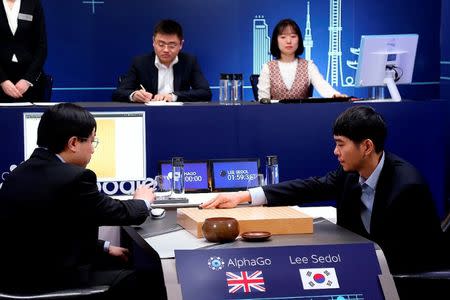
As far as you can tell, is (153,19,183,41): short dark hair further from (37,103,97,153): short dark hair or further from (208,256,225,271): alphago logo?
(208,256,225,271): alphago logo

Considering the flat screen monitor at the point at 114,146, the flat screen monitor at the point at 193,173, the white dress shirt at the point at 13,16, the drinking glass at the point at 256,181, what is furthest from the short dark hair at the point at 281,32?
the drinking glass at the point at 256,181

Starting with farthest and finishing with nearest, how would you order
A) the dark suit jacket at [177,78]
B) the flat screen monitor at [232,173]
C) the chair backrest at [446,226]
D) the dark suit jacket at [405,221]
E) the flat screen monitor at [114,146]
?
the dark suit jacket at [177,78] < the flat screen monitor at [114,146] < the flat screen monitor at [232,173] < the chair backrest at [446,226] < the dark suit jacket at [405,221]

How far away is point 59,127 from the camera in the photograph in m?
3.12

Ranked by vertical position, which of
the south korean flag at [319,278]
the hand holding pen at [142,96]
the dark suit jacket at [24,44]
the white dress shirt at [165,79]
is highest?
the dark suit jacket at [24,44]

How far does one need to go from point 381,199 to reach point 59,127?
3.93ft

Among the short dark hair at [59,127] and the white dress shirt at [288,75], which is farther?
the white dress shirt at [288,75]

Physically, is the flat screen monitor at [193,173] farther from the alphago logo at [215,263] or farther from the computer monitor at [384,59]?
the computer monitor at [384,59]

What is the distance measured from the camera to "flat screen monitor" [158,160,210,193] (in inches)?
168

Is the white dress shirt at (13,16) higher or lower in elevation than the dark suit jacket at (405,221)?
higher

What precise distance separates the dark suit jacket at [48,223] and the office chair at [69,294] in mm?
91

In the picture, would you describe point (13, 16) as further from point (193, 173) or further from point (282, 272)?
point (282, 272)

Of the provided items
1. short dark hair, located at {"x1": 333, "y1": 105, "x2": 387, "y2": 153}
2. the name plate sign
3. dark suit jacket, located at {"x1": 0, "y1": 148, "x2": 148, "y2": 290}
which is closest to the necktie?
short dark hair, located at {"x1": 333, "y1": 105, "x2": 387, "y2": 153}

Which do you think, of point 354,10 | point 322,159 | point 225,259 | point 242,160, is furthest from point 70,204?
point 354,10

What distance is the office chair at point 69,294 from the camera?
280cm
